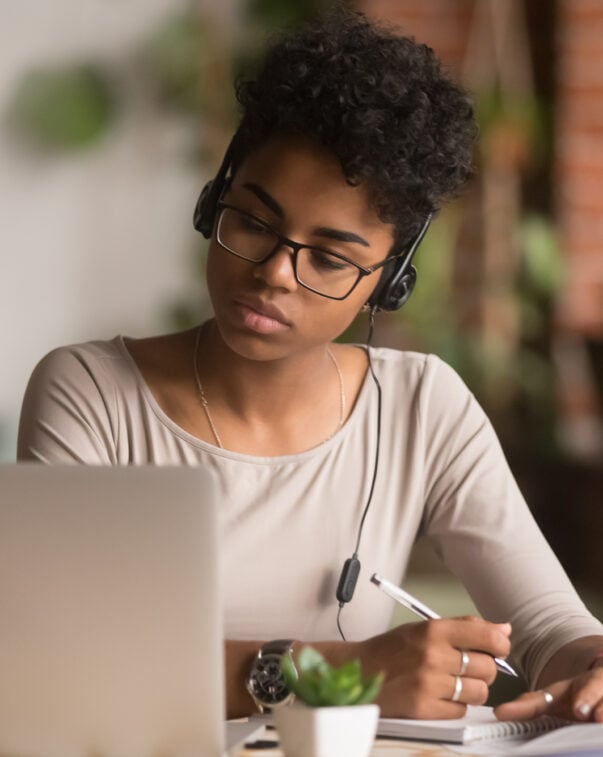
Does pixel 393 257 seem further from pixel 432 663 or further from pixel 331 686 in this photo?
pixel 331 686

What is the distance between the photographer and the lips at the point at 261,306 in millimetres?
1562

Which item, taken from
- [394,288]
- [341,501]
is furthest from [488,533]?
[394,288]

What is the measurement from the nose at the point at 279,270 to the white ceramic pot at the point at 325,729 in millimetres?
628

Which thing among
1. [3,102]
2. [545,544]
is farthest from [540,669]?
[3,102]

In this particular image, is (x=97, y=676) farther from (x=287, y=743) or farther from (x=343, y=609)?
(x=343, y=609)

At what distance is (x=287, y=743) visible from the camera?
1059 mm

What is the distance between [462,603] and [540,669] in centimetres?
139

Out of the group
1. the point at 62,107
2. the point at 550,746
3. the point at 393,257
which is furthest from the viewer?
the point at 62,107

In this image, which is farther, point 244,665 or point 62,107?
point 62,107

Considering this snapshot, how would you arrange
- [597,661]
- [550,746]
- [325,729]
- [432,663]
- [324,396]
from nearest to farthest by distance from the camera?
[325,729], [550,746], [432,663], [597,661], [324,396]

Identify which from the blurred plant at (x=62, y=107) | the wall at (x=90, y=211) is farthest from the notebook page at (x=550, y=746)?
the blurred plant at (x=62, y=107)

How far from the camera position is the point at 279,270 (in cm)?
155

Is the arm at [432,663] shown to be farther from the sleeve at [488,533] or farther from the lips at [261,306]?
the lips at [261,306]

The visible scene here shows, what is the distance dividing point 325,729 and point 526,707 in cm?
36
